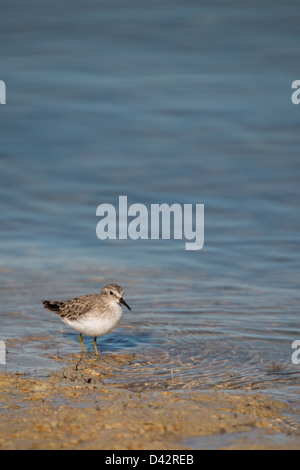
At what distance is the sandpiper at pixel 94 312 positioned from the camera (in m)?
8.98

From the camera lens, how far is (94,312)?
9078 mm

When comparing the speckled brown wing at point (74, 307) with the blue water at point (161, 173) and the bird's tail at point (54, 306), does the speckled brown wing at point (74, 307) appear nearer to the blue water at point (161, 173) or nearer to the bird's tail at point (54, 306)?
the bird's tail at point (54, 306)

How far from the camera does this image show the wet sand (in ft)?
18.4

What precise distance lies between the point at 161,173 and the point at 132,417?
10740 millimetres

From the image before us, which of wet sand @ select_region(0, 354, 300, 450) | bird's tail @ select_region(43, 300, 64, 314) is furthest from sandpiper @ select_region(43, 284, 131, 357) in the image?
wet sand @ select_region(0, 354, 300, 450)

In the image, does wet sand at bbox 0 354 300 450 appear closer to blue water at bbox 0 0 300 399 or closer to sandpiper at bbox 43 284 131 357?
blue water at bbox 0 0 300 399

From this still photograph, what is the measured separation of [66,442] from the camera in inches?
220

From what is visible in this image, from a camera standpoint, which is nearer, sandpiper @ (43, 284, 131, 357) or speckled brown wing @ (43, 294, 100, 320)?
sandpiper @ (43, 284, 131, 357)

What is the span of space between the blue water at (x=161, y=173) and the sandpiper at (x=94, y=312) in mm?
344

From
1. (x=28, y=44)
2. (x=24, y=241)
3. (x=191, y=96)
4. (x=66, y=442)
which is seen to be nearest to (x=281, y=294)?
(x=24, y=241)

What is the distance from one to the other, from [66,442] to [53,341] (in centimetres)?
374

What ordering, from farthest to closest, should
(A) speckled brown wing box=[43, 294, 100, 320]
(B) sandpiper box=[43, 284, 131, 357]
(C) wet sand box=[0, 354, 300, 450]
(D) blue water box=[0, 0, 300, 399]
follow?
(D) blue water box=[0, 0, 300, 399], (A) speckled brown wing box=[43, 294, 100, 320], (B) sandpiper box=[43, 284, 131, 357], (C) wet sand box=[0, 354, 300, 450]

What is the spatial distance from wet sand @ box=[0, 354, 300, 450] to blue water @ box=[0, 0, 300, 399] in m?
0.70
